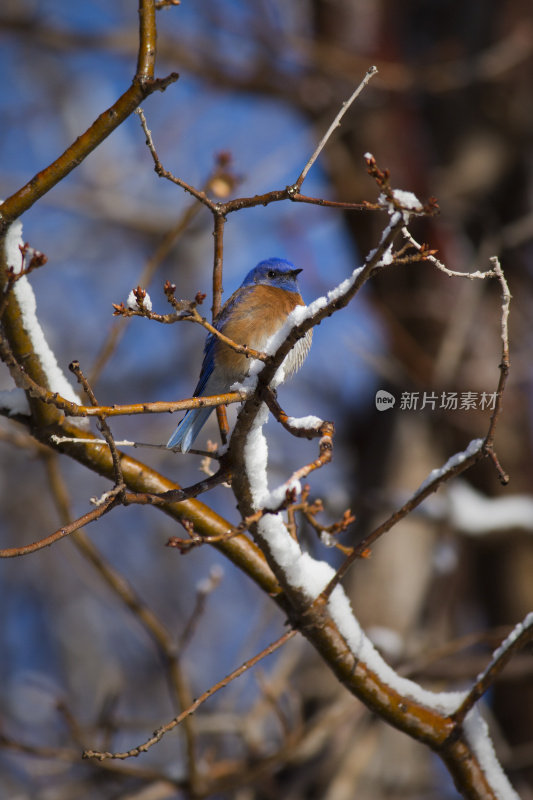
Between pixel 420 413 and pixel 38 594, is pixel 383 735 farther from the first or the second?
pixel 38 594

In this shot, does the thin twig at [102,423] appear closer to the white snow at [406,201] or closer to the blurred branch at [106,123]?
the blurred branch at [106,123]

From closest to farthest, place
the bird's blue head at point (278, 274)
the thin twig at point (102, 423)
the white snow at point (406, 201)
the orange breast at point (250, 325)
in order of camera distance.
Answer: the white snow at point (406, 201), the thin twig at point (102, 423), the orange breast at point (250, 325), the bird's blue head at point (278, 274)

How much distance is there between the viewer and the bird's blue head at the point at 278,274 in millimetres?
3229

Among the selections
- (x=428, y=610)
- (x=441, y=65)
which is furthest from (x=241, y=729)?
(x=441, y=65)

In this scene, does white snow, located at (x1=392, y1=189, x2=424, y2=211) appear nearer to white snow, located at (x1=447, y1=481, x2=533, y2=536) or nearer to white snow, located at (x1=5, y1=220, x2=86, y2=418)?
white snow, located at (x1=5, y1=220, x2=86, y2=418)

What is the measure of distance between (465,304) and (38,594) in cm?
765

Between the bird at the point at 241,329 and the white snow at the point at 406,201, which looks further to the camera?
the bird at the point at 241,329

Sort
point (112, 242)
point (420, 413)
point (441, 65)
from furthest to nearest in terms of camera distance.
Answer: point (112, 242) < point (441, 65) < point (420, 413)

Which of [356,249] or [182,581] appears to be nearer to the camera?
[356,249]

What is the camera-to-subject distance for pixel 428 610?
15.4 feet

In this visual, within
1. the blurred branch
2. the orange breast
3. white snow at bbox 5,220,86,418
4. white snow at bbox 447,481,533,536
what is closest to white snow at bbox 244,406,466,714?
white snow at bbox 5,220,86,418

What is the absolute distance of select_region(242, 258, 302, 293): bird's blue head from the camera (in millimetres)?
3229

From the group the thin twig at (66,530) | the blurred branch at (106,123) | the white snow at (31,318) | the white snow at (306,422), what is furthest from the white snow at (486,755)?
the blurred branch at (106,123)

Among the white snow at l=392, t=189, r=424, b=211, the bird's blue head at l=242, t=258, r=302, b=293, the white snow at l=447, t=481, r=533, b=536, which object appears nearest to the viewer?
the white snow at l=392, t=189, r=424, b=211
